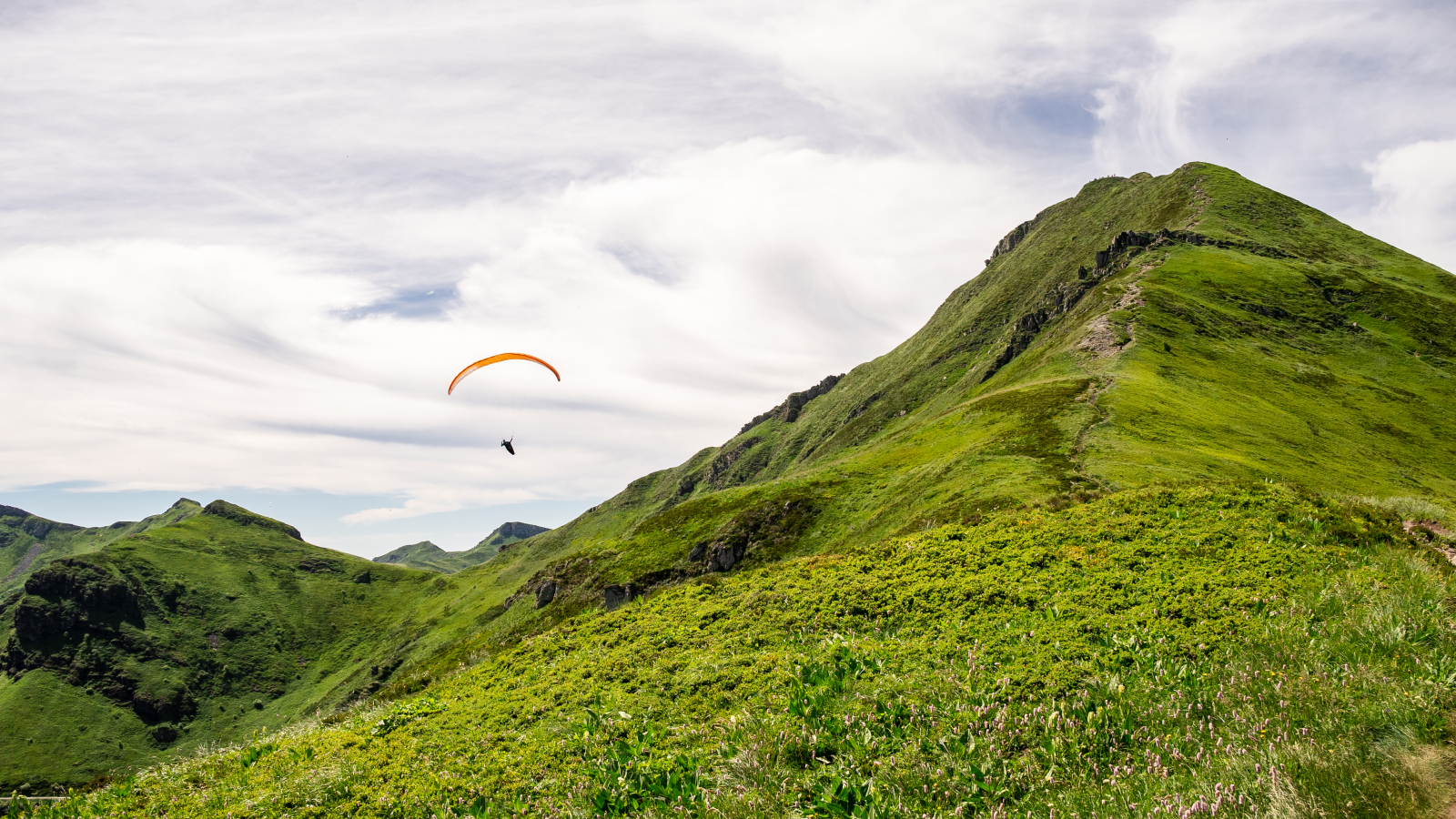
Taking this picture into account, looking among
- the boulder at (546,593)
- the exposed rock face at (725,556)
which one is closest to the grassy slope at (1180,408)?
the boulder at (546,593)

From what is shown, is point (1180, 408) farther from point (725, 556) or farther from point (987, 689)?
point (987, 689)

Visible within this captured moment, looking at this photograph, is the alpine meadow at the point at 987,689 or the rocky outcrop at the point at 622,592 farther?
the rocky outcrop at the point at 622,592

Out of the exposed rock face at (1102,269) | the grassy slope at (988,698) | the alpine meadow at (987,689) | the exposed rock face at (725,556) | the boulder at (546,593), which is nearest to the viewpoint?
the grassy slope at (988,698)

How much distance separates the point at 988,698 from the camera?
10641 mm

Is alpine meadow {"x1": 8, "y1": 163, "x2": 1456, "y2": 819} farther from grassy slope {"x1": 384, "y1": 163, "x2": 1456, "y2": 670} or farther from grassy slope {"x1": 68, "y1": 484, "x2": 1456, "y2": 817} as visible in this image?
grassy slope {"x1": 384, "y1": 163, "x2": 1456, "y2": 670}

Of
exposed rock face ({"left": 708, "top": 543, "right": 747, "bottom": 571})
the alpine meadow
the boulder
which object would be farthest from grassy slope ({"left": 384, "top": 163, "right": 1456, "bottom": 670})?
exposed rock face ({"left": 708, "top": 543, "right": 747, "bottom": 571})

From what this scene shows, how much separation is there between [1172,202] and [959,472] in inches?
6331

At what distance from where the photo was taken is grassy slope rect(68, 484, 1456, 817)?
786 cm

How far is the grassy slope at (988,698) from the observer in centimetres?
786

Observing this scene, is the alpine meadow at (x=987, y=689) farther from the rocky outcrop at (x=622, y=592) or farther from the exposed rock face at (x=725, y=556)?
the rocky outcrop at (x=622, y=592)

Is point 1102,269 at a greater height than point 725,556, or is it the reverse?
point 1102,269

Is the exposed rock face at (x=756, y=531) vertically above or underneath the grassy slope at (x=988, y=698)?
above

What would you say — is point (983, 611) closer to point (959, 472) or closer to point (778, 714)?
point (778, 714)

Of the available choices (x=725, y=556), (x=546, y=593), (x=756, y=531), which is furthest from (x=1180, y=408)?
(x=546, y=593)
